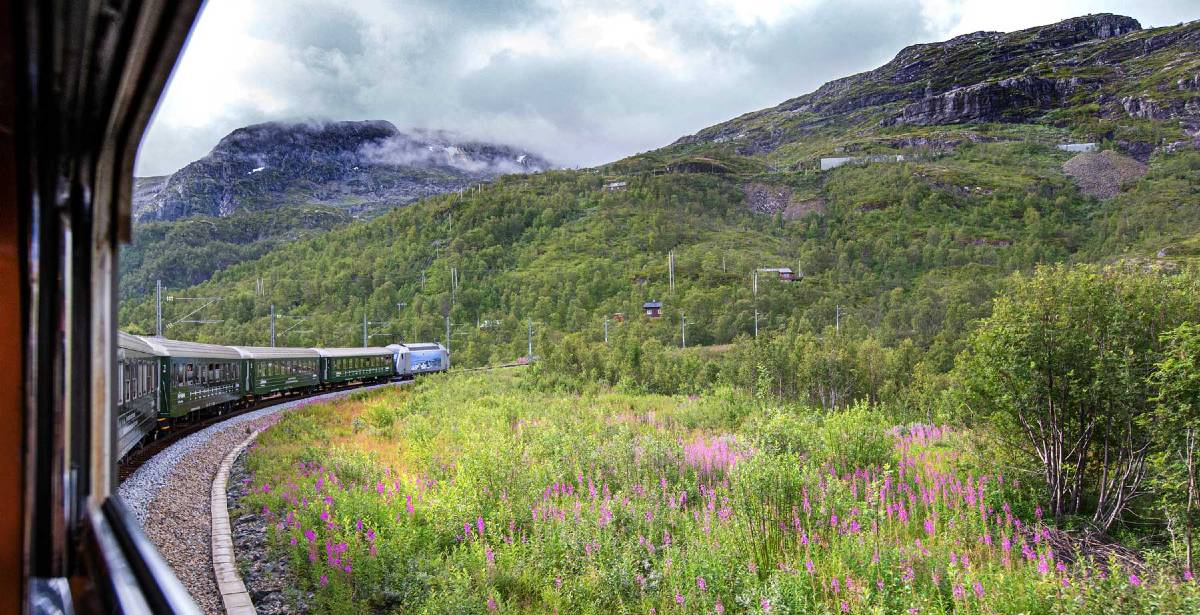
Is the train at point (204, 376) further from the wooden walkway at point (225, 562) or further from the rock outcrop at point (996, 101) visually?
the rock outcrop at point (996, 101)

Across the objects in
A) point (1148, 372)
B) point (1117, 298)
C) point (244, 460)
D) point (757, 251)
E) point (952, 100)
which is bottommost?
point (244, 460)

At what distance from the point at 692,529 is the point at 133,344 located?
332 inches

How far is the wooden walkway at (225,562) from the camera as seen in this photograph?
480 centimetres

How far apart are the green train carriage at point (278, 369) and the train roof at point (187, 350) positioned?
1033 mm

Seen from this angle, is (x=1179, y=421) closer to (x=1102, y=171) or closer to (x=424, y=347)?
(x=424, y=347)

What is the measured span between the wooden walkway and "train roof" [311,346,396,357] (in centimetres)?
1772

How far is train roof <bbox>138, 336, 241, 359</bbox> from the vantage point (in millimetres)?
12016

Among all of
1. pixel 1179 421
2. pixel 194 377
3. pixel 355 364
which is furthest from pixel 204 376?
pixel 1179 421

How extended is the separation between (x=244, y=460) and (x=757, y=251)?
78532 mm

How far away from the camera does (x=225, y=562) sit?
567 cm

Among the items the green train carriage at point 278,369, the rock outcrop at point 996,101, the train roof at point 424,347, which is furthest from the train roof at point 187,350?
the rock outcrop at point 996,101

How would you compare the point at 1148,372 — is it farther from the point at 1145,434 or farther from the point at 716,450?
the point at 716,450

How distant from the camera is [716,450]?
8.60m

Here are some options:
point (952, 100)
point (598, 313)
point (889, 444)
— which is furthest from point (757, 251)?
point (952, 100)
